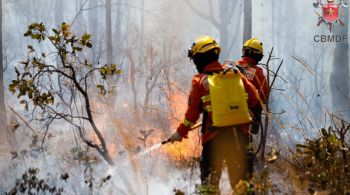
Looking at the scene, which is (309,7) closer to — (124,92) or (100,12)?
(100,12)

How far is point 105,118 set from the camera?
1190 cm

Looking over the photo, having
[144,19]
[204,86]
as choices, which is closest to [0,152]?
[204,86]

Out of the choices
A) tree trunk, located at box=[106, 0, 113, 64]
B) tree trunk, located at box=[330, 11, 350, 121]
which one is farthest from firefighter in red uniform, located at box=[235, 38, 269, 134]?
tree trunk, located at box=[330, 11, 350, 121]

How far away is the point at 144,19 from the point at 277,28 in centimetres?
888

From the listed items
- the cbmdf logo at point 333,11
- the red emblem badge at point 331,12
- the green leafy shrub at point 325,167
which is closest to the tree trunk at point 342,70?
the cbmdf logo at point 333,11

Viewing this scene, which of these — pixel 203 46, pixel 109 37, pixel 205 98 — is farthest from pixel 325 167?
pixel 109 37

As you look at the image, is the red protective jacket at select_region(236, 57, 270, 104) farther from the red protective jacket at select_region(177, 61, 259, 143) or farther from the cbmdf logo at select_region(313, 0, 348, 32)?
the cbmdf logo at select_region(313, 0, 348, 32)

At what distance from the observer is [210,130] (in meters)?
4.26

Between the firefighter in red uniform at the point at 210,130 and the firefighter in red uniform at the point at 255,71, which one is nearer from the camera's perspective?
the firefighter in red uniform at the point at 210,130

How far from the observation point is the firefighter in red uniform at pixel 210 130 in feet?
13.7

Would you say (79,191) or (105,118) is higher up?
(79,191)

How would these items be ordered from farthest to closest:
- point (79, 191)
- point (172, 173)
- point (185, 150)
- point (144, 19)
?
point (144, 19), point (185, 150), point (172, 173), point (79, 191)

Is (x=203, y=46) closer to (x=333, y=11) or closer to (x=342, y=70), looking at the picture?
(x=333, y=11)

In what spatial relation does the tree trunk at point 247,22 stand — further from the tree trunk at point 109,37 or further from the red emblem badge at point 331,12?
A: the red emblem badge at point 331,12
